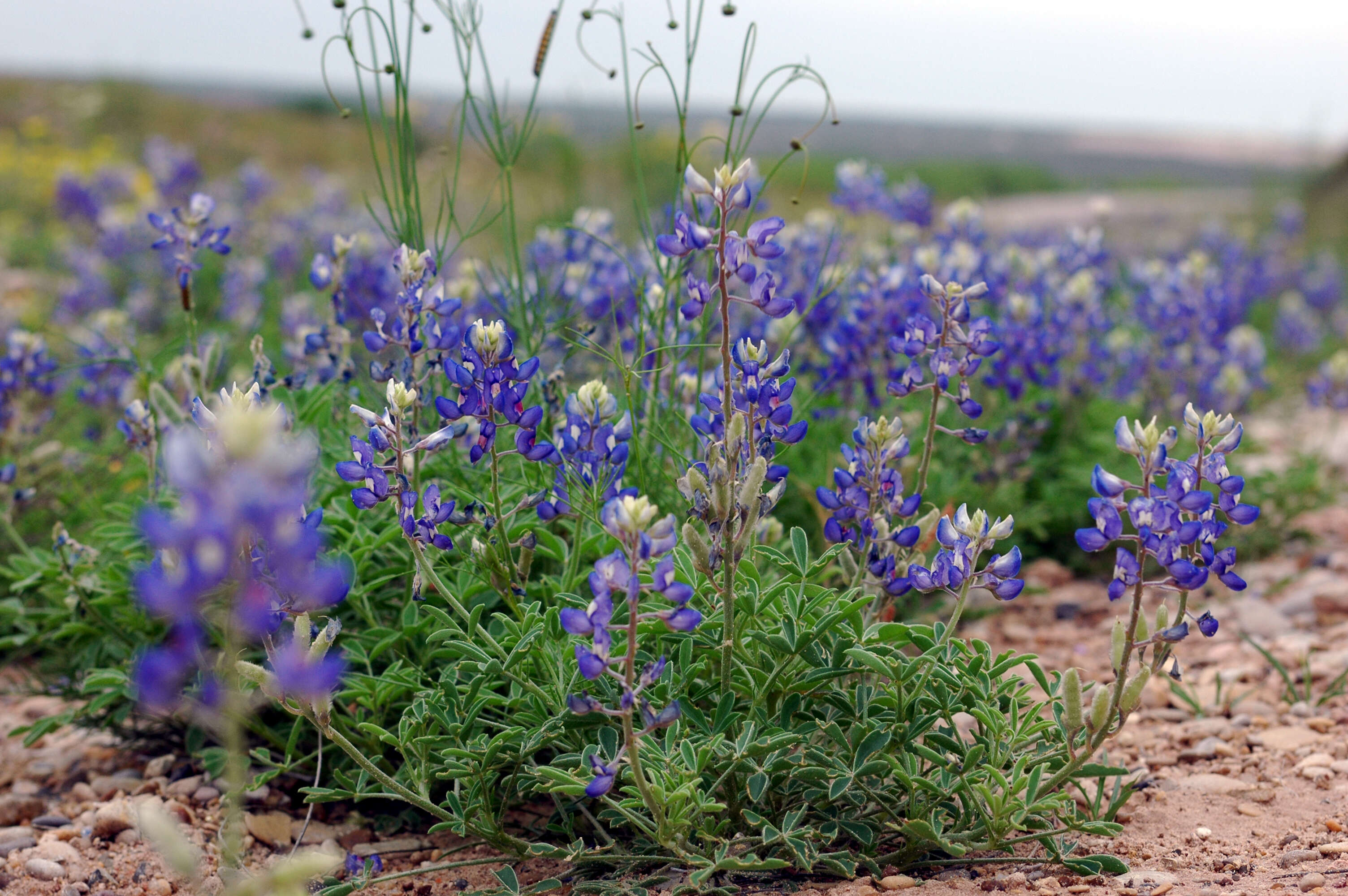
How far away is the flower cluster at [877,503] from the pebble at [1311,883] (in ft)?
3.10

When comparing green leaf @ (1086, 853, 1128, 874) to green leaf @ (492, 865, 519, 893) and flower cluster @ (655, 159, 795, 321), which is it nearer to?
→ green leaf @ (492, 865, 519, 893)

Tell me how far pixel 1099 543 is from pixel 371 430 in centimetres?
143

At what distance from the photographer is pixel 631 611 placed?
195cm

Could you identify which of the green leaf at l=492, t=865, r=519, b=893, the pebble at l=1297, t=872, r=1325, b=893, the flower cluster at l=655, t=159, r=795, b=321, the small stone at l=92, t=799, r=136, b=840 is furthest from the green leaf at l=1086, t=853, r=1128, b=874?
the small stone at l=92, t=799, r=136, b=840

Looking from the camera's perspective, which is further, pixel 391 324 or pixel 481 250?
pixel 481 250

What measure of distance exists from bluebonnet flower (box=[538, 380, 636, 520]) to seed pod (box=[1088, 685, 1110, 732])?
38.9 inches

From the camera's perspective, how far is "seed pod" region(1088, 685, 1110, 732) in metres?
2.08

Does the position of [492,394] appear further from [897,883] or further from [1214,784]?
[1214,784]

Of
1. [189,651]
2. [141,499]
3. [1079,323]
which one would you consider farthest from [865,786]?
[1079,323]

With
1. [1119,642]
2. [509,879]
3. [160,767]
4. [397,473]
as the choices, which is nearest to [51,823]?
[160,767]

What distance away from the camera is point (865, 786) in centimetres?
Answer: 236

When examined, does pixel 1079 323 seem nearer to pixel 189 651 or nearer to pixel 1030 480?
pixel 1030 480

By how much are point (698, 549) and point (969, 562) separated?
61 centimetres

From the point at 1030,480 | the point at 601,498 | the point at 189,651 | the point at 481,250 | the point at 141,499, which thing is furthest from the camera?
the point at 481,250
